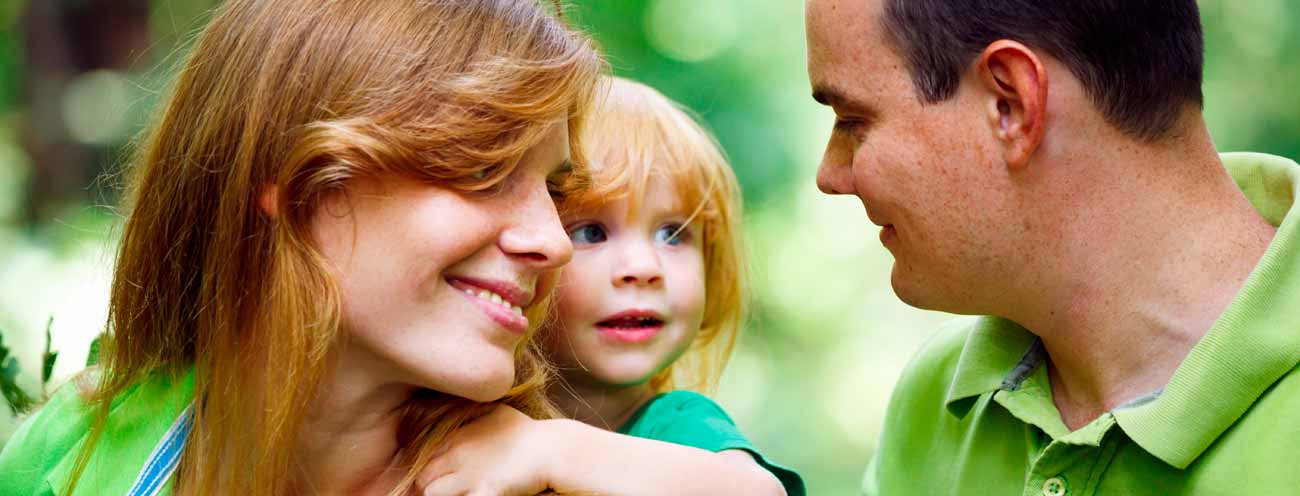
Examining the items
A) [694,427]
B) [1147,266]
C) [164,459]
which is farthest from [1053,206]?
[164,459]

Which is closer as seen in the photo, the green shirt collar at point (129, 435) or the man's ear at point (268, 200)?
the man's ear at point (268, 200)

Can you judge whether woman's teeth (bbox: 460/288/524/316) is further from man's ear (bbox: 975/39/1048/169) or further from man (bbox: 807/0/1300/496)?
man's ear (bbox: 975/39/1048/169)

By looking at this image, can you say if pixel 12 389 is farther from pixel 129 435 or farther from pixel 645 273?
pixel 645 273

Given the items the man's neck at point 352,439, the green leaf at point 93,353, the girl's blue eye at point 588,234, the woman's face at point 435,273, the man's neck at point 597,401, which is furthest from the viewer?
the man's neck at point 597,401

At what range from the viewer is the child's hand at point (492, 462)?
2.07 metres

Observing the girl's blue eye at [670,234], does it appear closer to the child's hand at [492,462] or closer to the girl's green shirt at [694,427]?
the girl's green shirt at [694,427]

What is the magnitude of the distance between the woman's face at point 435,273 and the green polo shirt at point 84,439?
387 mm

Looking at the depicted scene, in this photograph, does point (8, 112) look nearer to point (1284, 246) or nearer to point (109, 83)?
point (109, 83)

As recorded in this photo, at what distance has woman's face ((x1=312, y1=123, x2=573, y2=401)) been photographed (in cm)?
198

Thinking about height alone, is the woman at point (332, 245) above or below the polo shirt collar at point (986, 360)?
above

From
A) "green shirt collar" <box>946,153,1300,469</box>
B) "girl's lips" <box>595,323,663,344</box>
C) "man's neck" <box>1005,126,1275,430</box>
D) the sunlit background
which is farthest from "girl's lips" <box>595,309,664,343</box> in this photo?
the sunlit background

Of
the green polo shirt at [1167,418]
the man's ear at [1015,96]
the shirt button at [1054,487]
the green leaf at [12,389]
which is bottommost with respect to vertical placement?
the shirt button at [1054,487]

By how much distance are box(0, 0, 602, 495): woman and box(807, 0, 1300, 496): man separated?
53 cm

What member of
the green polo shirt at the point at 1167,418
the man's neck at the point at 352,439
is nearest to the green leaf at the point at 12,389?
the man's neck at the point at 352,439
